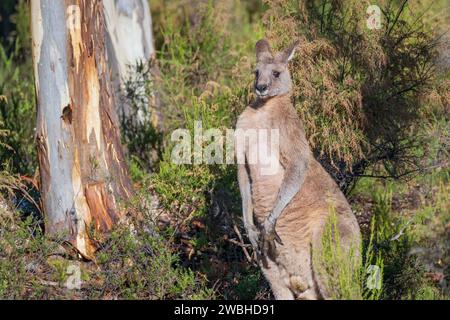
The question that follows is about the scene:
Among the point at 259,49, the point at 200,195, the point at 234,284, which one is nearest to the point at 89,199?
the point at 200,195

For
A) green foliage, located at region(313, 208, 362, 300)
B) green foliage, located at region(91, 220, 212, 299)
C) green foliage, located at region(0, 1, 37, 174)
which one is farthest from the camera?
green foliage, located at region(0, 1, 37, 174)

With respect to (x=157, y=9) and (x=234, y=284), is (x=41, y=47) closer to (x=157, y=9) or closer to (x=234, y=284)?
(x=234, y=284)

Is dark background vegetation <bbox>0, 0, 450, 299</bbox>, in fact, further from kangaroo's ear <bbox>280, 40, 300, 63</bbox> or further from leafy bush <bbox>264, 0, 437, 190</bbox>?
kangaroo's ear <bbox>280, 40, 300, 63</bbox>

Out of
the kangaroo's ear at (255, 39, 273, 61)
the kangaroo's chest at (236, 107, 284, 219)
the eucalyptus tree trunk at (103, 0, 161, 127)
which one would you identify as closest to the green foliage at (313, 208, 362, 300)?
the kangaroo's chest at (236, 107, 284, 219)

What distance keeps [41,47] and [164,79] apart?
2529 mm

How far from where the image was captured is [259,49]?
24.2 feet

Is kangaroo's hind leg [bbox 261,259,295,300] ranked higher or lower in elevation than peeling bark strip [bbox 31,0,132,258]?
lower

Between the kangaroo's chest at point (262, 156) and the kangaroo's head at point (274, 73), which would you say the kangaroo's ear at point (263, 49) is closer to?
the kangaroo's head at point (274, 73)

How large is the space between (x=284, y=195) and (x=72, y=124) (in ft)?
7.09

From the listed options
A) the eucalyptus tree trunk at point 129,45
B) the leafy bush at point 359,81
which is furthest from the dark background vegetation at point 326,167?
the eucalyptus tree trunk at point 129,45

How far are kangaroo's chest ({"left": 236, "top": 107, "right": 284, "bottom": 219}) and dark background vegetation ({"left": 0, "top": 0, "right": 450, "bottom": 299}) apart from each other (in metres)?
0.75

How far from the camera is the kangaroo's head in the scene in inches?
278

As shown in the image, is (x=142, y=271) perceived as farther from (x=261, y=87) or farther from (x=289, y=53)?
(x=289, y=53)
